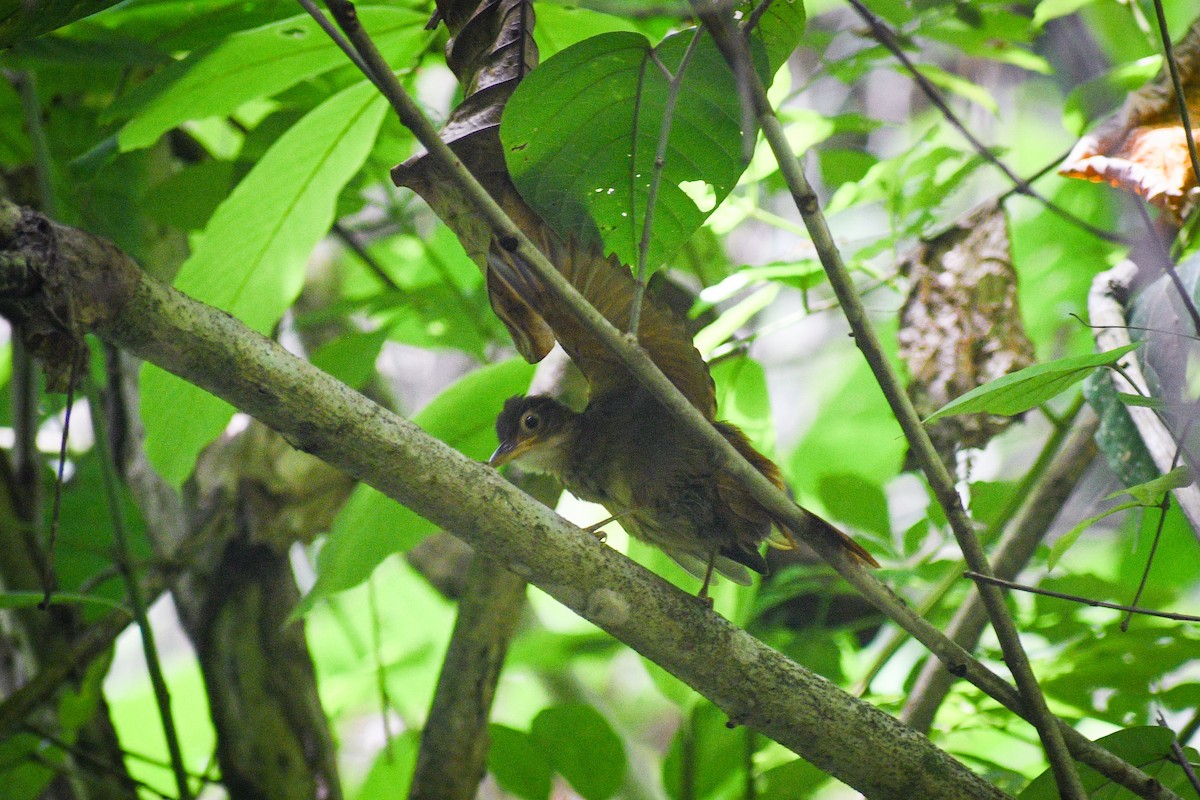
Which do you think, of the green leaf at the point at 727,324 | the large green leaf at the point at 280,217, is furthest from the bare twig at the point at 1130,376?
the large green leaf at the point at 280,217

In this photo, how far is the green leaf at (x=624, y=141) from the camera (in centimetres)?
95

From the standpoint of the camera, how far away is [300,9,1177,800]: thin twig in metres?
0.76

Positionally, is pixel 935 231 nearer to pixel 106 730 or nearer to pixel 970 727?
pixel 970 727

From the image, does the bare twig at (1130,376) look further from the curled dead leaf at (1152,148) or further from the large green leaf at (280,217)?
the large green leaf at (280,217)

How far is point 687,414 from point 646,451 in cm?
52

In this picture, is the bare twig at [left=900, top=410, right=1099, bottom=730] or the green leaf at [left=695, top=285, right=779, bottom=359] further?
the bare twig at [left=900, top=410, right=1099, bottom=730]

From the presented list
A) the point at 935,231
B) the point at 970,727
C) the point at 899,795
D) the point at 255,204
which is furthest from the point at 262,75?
the point at 970,727

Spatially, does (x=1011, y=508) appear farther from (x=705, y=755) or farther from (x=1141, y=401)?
(x=1141, y=401)

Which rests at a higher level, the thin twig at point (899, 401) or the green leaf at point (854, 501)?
the green leaf at point (854, 501)

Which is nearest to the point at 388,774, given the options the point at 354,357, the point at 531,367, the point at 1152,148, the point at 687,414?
the point at 354,357

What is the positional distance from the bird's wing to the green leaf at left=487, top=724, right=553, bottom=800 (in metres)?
0.82

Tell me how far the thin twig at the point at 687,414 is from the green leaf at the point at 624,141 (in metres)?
0.10

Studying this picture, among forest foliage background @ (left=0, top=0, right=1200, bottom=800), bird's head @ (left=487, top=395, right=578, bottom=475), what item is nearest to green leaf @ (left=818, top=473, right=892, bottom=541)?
forest foliage background @ (left=0, top=0, right=1200, bottom=800)

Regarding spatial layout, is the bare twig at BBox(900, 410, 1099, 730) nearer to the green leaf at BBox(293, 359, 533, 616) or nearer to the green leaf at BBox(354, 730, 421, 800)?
the green leaf at BBox(293, 359, 533, 616)
